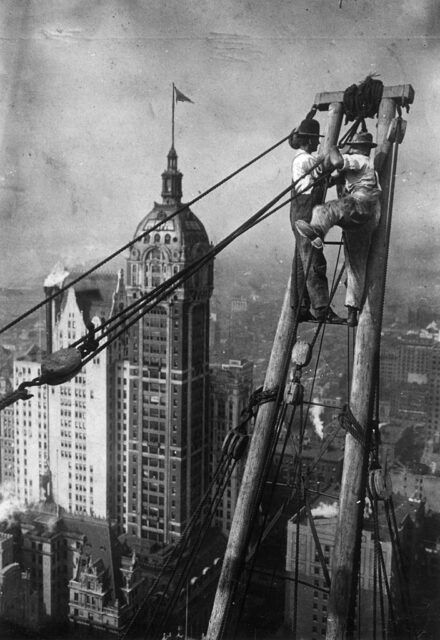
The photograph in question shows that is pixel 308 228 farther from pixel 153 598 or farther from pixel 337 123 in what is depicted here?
pixel 153 598

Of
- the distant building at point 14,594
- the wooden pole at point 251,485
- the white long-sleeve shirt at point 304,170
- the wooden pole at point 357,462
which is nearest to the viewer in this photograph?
the wooden pole at point 357,462

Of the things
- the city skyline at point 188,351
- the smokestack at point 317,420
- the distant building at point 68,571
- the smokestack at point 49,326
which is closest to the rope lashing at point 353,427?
the city skyline at point 188,351

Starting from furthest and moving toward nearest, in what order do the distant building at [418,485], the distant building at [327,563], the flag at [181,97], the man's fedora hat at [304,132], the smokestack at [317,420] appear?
the smokestack at [317,420] < the distant building at [418,485] < the distant building at [327,563] < the flag at [181,97] < the man's fedora hat at [304,132]

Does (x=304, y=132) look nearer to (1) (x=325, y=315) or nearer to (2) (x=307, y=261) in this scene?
(2) (x=307, y=261)

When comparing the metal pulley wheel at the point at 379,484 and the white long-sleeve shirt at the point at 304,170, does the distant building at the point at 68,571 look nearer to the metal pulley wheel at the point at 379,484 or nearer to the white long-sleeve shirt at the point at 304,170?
the metal pulley wheel at the point at 379,484

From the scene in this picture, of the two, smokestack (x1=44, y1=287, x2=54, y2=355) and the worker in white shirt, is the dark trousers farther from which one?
smokestack (x1=44, y1=287, x2=54, y2=355)

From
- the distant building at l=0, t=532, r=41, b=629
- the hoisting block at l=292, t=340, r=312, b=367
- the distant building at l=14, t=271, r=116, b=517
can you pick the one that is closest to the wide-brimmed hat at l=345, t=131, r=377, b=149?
the hoisting block at l=292, t=340, r=312, b=367

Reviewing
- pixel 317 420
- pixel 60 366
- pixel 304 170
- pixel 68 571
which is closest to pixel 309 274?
pixel 304 170
